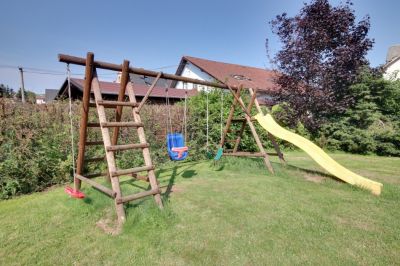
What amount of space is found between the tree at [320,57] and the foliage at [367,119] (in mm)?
517

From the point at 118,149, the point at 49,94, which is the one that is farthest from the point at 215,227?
the point at 49,94

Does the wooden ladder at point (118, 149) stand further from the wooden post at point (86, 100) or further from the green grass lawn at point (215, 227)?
the green grass lawn at point (215, 227)

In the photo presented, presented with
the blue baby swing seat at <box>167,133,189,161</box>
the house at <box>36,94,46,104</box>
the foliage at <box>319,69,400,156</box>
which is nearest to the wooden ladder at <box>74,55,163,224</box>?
the blue baby swing seat at <box>167,133,189,161</box>

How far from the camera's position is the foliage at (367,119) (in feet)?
33.0

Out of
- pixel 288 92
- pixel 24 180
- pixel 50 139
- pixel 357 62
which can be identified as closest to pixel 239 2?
pixel 288 92

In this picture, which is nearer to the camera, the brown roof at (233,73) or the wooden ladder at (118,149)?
the wooden ladder at (118,149)

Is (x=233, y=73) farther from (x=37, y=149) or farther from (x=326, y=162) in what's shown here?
(x=37, y=149)

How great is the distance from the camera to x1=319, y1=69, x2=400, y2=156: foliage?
10.1 metres

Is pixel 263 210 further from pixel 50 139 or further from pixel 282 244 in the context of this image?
pixel 50 139

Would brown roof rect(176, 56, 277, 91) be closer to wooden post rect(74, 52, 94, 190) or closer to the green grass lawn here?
the green grass lawn

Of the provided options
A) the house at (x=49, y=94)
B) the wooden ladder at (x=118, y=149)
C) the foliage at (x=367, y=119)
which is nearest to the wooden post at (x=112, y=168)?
the wooden ladder at (x=118, y=149)

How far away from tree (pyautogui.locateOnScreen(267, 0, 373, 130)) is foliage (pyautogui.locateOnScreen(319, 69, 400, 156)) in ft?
1.70

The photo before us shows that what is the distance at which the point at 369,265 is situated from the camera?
7.68ft

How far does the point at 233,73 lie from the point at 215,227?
66.9ft
